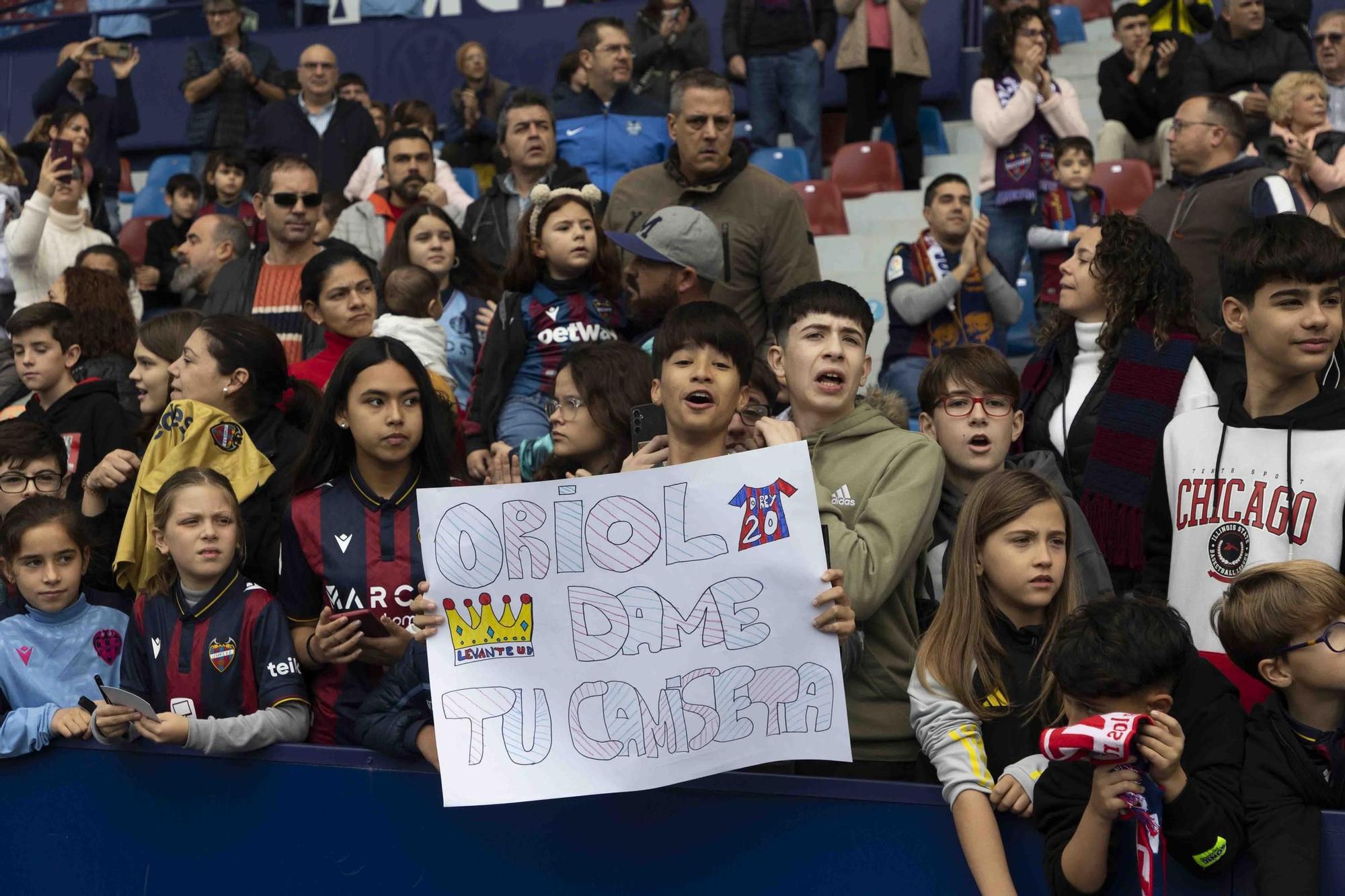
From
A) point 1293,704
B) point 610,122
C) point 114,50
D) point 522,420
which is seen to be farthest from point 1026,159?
point 114,50

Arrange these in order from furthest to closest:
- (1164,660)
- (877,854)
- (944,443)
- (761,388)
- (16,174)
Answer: (16,174) → (761,388) → (944,443) → (877,854) → (1164,660)

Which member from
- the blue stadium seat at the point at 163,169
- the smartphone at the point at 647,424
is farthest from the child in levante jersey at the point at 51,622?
the blue stadium seat at the point at 163,169

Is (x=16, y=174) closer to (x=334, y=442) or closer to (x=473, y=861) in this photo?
(x=334, y=442)

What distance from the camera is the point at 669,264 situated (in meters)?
5.49

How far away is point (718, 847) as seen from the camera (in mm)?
3680

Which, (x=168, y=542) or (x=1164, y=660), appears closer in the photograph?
(x=1164, y=660)

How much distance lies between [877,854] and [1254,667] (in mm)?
865

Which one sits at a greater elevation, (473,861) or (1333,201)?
(1333,201)

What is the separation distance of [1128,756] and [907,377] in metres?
4.45

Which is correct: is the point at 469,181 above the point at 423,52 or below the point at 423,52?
below

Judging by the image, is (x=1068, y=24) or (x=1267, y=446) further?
(x=1068, y=24)

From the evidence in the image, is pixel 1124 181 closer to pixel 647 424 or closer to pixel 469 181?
pixel 469 181

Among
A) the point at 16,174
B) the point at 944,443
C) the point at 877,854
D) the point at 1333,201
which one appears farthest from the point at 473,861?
the point at 16,174

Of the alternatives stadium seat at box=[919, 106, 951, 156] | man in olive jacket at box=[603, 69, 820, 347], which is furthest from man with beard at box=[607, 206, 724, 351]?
stadium seat at box=[919, 106, 951, 156]
